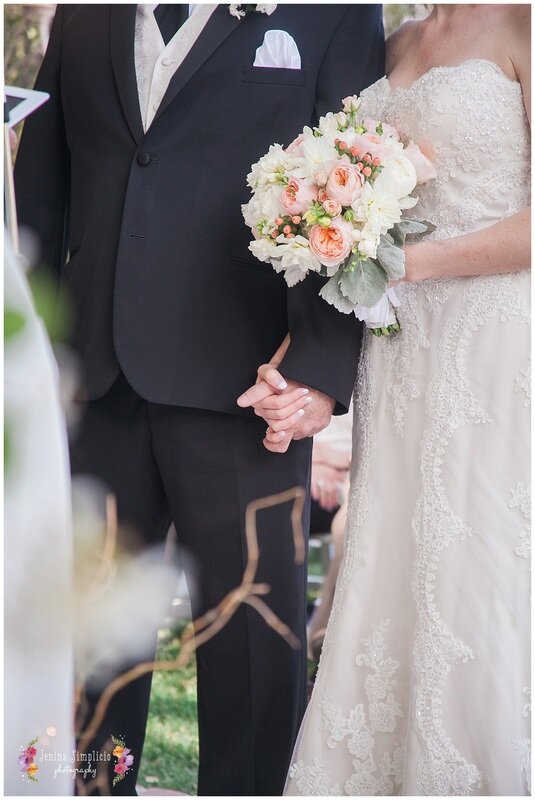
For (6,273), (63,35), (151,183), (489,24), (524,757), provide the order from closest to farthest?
(6,273) < (524,757) < (489,24) < (151,183) < (63,35)

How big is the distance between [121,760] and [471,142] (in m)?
1.30

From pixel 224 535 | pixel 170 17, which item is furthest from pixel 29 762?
pixel 170 17

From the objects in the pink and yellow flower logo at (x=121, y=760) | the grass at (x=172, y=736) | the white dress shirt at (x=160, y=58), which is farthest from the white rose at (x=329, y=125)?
the grass at (x=172, y=736)

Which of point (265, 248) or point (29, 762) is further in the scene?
point (265, 248)

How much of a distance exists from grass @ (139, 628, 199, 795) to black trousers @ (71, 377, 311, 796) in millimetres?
403

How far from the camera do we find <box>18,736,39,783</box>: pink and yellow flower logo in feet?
4.18

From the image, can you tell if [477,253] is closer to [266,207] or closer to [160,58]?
[266,207]

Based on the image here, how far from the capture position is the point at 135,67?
5.47ft

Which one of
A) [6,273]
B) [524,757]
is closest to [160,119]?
[6,273]

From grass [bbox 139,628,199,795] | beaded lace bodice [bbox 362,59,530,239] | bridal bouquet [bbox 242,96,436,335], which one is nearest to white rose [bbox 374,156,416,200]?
bridal bouquet [bbox 242,96,436,335]

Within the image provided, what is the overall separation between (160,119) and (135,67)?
15 centimetres

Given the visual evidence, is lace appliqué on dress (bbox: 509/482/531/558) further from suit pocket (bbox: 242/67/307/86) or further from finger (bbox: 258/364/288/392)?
suit pocket (bbox: 242/67/307/86)

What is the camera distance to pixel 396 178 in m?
1.42

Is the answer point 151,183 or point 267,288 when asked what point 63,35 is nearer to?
point 151,183
